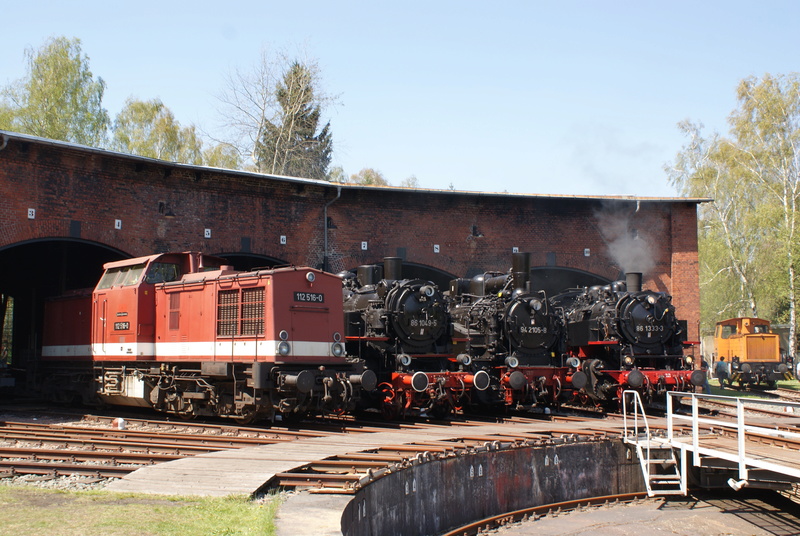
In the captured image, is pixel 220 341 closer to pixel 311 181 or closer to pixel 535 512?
pixel 535 512

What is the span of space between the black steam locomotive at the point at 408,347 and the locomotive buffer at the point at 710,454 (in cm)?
417

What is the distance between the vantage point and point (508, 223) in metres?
28.0

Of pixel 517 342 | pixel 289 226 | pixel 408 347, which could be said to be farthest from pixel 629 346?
pixel 289 226

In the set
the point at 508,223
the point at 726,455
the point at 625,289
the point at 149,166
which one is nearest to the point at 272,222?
the point at 149,166

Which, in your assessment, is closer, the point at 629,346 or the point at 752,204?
the point at 629,346

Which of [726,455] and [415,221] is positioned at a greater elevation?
[415,221]

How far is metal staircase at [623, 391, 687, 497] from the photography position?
1297 cm

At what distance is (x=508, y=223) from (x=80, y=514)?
22244 millimetres

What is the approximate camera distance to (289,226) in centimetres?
2495

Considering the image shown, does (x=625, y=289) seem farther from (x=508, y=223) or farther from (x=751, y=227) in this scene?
(x=751, y=227)

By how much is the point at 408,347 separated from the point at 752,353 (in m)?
19.4

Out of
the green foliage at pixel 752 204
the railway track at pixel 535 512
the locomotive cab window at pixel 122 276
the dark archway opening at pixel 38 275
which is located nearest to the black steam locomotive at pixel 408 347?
the railway track at pixel 535 512

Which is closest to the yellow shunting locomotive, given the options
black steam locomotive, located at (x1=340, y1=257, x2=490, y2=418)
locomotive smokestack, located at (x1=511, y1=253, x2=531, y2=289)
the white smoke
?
the white smoke

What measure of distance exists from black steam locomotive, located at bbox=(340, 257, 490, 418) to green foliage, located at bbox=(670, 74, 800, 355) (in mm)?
26597
